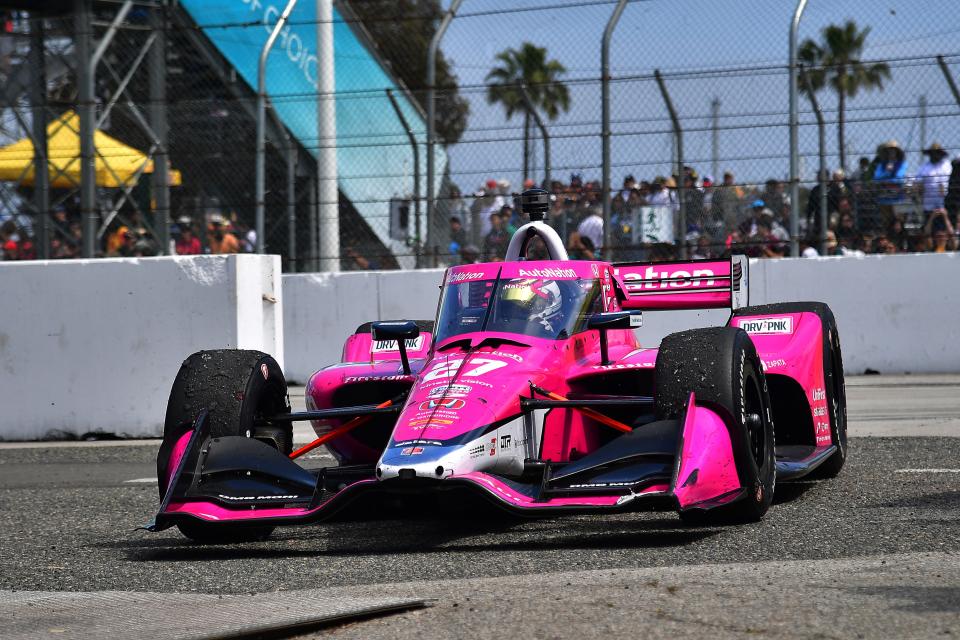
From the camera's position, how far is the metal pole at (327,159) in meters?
14.4

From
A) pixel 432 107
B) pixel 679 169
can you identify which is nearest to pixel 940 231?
pixel 679 169

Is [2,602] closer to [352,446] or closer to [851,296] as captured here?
[352,446]

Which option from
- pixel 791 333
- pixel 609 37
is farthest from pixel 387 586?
pixel 609 37

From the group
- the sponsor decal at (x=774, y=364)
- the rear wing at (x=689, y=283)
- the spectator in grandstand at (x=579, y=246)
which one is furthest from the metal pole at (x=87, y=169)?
the sponsor decal at (x=774, y=364)

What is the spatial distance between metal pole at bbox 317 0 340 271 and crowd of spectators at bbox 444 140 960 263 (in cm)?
127

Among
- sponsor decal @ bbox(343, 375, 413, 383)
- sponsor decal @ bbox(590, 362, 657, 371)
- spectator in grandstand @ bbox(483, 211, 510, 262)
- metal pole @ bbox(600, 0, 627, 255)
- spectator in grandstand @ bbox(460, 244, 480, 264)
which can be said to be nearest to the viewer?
sponsor decal @ bbox(590, 362, 657, 371)

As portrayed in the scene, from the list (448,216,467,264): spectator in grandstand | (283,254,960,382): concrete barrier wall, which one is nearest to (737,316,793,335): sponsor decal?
(283,254,960,382): concrete barrier wall

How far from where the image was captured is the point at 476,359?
6.52 meters

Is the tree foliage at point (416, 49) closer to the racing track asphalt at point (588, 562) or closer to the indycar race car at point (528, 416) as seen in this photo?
the indycar race car at point (528, 416)

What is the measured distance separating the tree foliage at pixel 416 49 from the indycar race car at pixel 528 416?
6.10 metres

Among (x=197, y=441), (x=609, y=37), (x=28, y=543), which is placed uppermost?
(x=609, y=37)

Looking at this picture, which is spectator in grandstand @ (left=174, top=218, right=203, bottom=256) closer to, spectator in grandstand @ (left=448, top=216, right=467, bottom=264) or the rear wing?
spectator in grandstand @ (left=448, top=216, right=467, bottom=264)

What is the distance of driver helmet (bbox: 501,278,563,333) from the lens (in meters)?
6.88

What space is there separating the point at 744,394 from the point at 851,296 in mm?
8078
